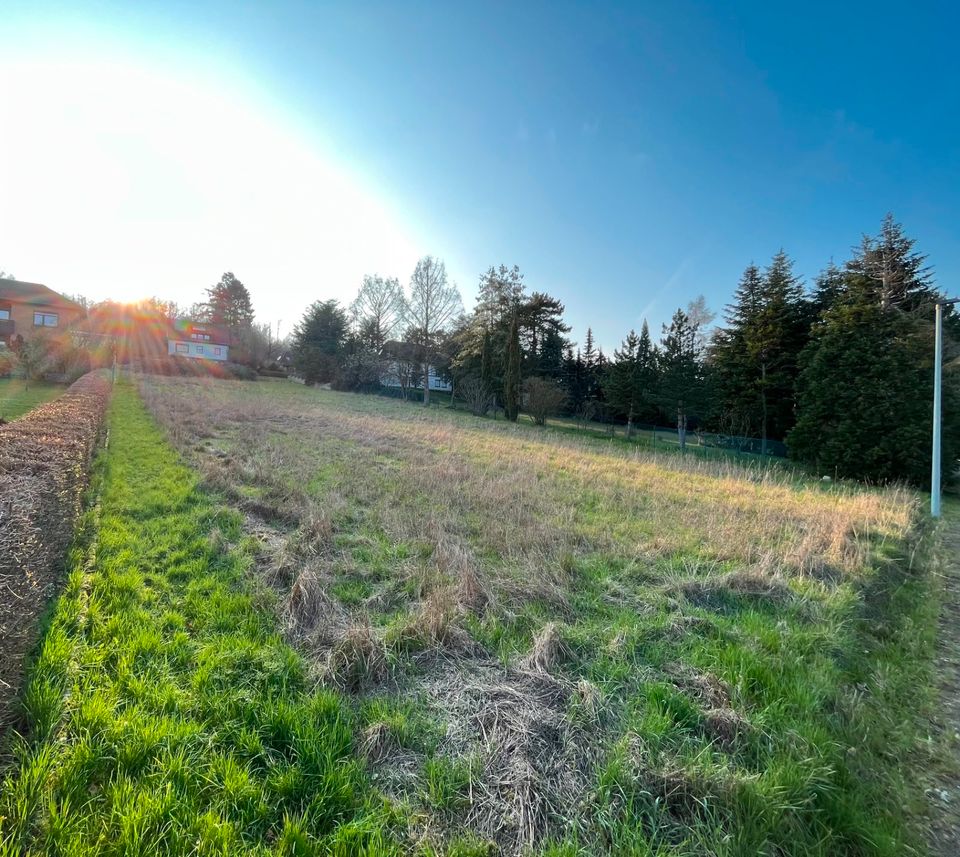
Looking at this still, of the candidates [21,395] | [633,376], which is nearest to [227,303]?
[21,395]

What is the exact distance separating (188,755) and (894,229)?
29912mm

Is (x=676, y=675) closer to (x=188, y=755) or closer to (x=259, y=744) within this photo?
(x=259, y=744)

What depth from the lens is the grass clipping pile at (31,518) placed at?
2.75 metres

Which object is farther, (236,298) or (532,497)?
(236,298)

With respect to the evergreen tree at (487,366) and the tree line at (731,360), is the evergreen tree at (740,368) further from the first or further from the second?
the evergreen tree at (487,366)

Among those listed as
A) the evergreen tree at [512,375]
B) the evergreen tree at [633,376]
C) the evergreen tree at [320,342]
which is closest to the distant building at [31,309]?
the evergreen tree at [320,342]

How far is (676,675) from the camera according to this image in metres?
2.97

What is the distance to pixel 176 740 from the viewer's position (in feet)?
7.14

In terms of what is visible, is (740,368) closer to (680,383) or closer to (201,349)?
(680,383)

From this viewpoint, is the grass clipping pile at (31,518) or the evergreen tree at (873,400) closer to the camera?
the grass clipping pile at (31,518)

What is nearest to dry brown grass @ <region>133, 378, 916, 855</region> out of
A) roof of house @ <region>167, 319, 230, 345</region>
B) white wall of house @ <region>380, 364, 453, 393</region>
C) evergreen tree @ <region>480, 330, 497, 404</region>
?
evergreen tree @ <region>480, 330, 497, 404</region>

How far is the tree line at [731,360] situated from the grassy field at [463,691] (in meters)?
13.6

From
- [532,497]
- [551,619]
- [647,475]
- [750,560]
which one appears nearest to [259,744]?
[551,619]

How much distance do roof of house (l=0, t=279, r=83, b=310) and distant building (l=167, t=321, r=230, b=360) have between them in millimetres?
8708
